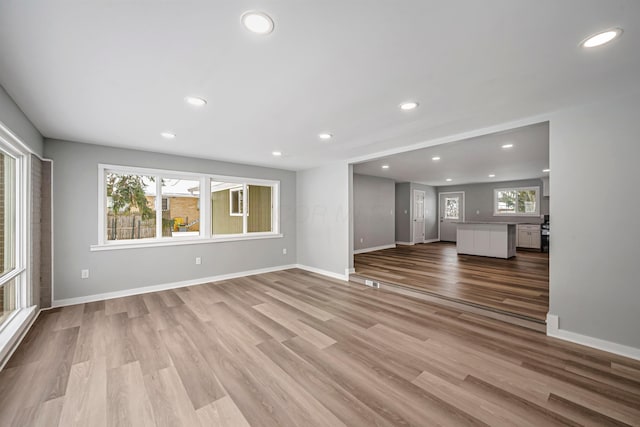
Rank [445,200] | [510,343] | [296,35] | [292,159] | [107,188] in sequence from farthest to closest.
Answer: [445,200], [292,159], [107,188], [510,343], [296,35]

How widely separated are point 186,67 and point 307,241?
4.47 meters

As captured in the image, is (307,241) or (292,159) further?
(307,241)

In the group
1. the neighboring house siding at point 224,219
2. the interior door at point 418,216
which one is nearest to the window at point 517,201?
the interior door at point 418,216

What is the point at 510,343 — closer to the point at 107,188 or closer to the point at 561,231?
the point at 561,231

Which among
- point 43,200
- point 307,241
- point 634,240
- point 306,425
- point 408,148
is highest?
point 408,148

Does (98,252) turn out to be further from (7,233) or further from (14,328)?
(14,328)

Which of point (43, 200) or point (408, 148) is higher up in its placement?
point (408, 148)

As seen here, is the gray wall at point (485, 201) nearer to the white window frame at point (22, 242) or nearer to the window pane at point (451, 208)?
the window pane at point (451, 208)

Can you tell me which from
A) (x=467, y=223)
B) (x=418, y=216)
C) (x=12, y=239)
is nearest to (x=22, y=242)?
(x=12, y=239)

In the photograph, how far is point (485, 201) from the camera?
31.3 ft

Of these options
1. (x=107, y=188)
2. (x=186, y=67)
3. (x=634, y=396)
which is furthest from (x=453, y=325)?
(x=107, y=188)

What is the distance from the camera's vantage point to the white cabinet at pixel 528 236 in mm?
8234

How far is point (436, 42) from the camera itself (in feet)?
5.19

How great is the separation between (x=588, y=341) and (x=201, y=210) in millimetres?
5464
